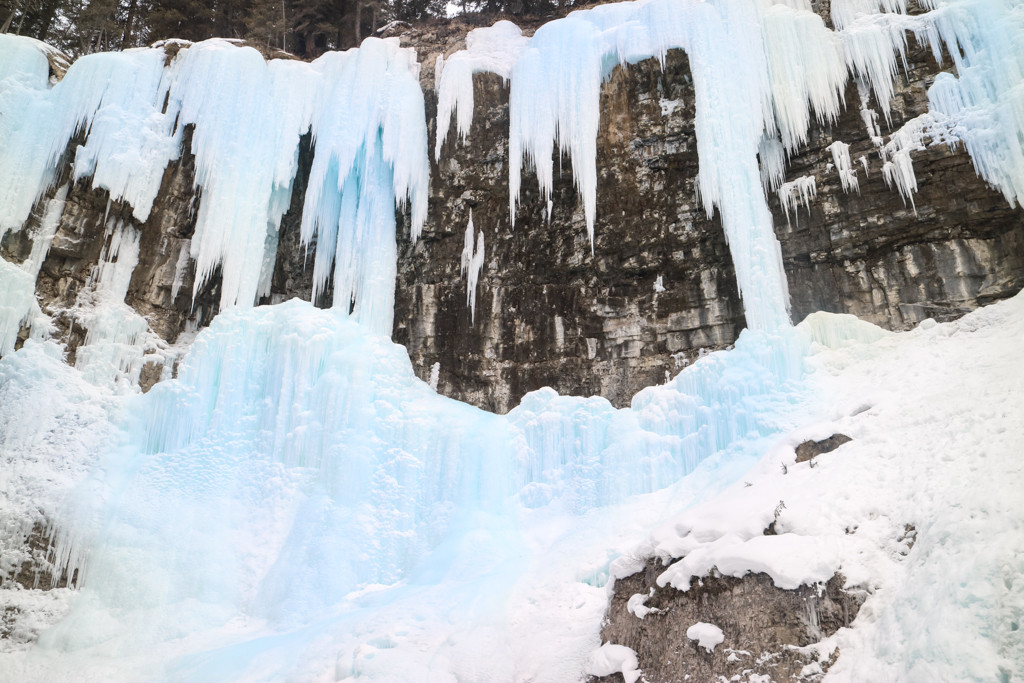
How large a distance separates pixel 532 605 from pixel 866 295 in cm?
697

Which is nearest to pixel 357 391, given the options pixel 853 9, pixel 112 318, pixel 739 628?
pixel 112 318

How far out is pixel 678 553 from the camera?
20.4ft

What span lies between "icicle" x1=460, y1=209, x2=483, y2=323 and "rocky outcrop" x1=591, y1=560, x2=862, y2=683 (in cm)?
741

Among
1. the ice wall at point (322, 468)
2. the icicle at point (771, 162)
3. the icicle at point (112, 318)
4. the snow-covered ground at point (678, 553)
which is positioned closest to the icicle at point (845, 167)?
the icicle at point (771, 162)

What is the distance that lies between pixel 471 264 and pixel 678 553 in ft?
25.4

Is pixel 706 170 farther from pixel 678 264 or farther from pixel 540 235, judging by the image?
pixel 540 235

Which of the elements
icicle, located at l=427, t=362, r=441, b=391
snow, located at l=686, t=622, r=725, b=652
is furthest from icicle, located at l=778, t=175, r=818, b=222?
snow, located at l=686, t=622, r=725, b=652

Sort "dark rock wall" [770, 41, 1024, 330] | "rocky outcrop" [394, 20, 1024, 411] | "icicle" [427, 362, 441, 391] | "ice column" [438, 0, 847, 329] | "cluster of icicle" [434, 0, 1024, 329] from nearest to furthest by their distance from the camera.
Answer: "dark rock wall" [770, 41, 1024, 330] < "cluster of icicle" [434, 0, 1024, 329] < "rocky outcrop" [394, 20, 1024, 411] < "ice column" [438, 0, 847, 329] < "icicle" [427, 362, 441, 391]

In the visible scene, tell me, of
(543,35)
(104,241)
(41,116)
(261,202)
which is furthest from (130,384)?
(543,35)

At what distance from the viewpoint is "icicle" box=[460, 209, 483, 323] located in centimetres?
1276

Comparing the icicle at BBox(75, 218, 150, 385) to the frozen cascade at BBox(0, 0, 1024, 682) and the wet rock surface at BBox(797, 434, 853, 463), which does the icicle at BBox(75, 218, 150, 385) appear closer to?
the frozen cascade at BBox(0, 0, 1024, 682)

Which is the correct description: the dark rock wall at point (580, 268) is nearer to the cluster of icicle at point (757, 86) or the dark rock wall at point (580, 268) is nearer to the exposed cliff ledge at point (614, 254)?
the exposed cliff ledge at point (614, 254)

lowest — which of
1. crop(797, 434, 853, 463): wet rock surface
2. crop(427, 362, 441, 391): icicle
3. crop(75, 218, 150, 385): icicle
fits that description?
crop(797, 434, 853, 463): wet rock surface

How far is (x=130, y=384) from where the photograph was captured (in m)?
12.2
